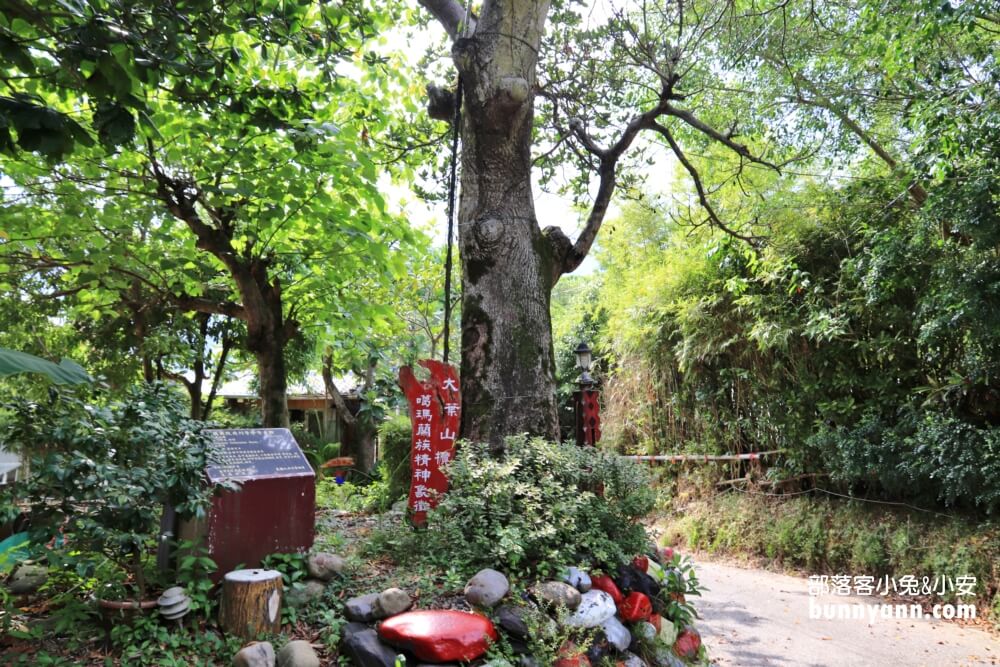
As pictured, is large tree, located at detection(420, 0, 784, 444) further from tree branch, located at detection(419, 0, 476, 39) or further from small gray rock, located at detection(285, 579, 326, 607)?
small gray rock, located at detection(285, 579, 326, 607)

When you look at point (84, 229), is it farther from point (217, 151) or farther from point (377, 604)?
point (377, 604)

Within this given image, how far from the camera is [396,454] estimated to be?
22.5 feet

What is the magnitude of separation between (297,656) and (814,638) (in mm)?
4482

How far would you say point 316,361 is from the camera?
11766 mm

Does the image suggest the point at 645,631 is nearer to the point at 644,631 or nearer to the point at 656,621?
the point at 644,631

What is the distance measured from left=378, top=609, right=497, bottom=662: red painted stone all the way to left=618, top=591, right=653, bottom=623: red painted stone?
1154 millimetres

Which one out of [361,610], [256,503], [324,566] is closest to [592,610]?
[361,610]

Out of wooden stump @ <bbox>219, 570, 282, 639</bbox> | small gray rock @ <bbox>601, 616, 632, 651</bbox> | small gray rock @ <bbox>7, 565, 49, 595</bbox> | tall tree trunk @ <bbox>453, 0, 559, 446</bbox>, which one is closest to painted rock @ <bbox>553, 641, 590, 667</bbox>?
small gray rock @ <bbox>601, 616, 632, 651</bbox>

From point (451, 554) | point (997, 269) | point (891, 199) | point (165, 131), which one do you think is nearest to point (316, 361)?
point (165, 131)

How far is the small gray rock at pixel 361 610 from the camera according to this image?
3.38 metres

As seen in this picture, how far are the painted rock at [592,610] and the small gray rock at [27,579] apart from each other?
9.66ft

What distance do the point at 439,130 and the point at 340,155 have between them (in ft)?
7.32

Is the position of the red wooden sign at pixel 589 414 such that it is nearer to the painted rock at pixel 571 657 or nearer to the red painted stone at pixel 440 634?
the painted rock at pixel 571 657

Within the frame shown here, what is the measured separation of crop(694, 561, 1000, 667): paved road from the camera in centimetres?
498
